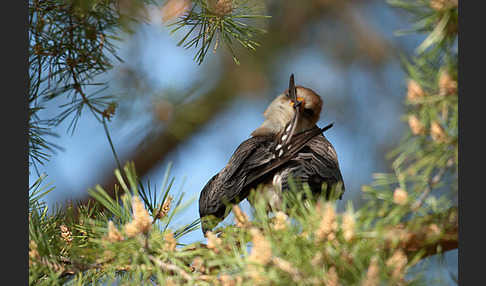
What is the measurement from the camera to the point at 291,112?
1.22 m

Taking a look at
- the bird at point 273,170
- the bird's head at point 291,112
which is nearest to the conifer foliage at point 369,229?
the bird at point 273,170

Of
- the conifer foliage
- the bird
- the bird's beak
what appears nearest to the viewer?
the conifer foliage

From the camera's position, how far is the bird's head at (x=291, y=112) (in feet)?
3.88

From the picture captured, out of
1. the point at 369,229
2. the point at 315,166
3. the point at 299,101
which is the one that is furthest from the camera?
the point at 299,101

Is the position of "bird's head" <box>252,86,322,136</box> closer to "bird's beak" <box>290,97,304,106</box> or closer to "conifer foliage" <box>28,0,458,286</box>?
"bird's beak" <box>290,97,304,106</box>

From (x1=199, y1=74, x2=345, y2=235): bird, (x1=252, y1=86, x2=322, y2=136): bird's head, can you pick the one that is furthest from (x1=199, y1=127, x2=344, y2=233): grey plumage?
(x1=252, y1=86, x2=322, y2=136): bird's head

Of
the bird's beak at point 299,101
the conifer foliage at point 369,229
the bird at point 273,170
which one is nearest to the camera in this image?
the conifer foliage at point 369,229

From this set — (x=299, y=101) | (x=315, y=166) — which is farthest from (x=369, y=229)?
(x=299, y=101)

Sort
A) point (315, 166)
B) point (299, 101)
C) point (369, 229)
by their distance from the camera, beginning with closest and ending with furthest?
point (369, 229) < point (315, 166) < point (299, 101)

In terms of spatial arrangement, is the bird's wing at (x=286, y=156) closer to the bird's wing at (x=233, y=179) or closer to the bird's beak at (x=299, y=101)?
the bird's wing at (x=233, y=179)

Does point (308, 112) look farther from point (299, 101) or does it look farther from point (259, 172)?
point (259, 172)

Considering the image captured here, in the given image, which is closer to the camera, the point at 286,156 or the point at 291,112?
the point at 286,156

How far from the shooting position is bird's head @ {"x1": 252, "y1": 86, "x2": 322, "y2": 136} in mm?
1183

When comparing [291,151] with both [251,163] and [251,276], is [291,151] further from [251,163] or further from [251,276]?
[251,276]
